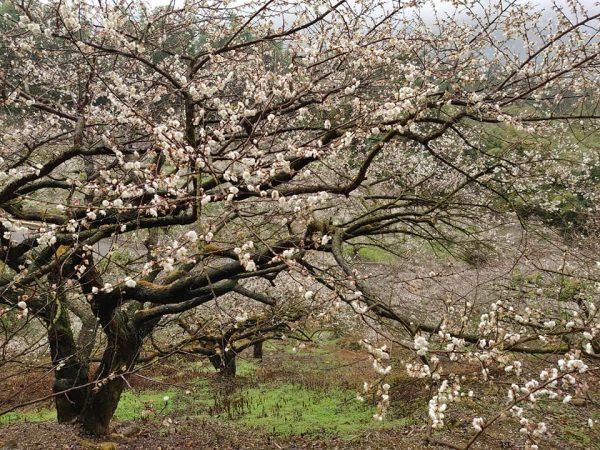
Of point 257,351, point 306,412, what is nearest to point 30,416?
point 306,412

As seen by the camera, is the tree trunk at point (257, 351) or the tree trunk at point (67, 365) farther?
the tree trunk at point (257, 351)

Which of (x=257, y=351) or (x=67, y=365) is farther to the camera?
(x=257, y=351)

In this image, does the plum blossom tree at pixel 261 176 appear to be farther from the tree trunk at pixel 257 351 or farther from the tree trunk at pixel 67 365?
the tree trunk at pixel 257 351

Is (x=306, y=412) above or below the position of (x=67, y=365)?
below

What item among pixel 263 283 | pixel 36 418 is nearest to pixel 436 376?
pixel 36 418

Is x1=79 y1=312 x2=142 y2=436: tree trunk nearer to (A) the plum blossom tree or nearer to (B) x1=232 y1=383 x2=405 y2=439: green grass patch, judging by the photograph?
(A) the plum blossom tree

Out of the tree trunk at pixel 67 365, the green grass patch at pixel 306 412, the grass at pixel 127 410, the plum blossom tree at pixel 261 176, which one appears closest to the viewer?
the plum blossom tree at pixel 261 176

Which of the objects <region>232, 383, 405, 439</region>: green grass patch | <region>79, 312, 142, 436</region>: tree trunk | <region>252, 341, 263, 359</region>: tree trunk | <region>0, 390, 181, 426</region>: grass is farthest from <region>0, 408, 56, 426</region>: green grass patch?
<region>252, 341, 263, 359</region>: tree trunk

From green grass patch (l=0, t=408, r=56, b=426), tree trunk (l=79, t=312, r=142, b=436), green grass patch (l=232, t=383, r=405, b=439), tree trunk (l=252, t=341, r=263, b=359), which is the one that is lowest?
tree trunk (l=252, t=341, r=263, b=359)

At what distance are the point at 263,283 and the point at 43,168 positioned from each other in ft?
59.6

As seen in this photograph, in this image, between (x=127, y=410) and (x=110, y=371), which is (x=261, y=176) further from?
(x=127, y=410)

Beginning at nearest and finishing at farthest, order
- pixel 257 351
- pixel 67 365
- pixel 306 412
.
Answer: pixel 67 365, pixel 306 412, pixel 257 351

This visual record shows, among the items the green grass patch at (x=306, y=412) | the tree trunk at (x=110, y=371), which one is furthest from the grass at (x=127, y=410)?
the tree trunk at (x=110, y=371)

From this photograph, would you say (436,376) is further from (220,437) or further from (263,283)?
(263,283)
